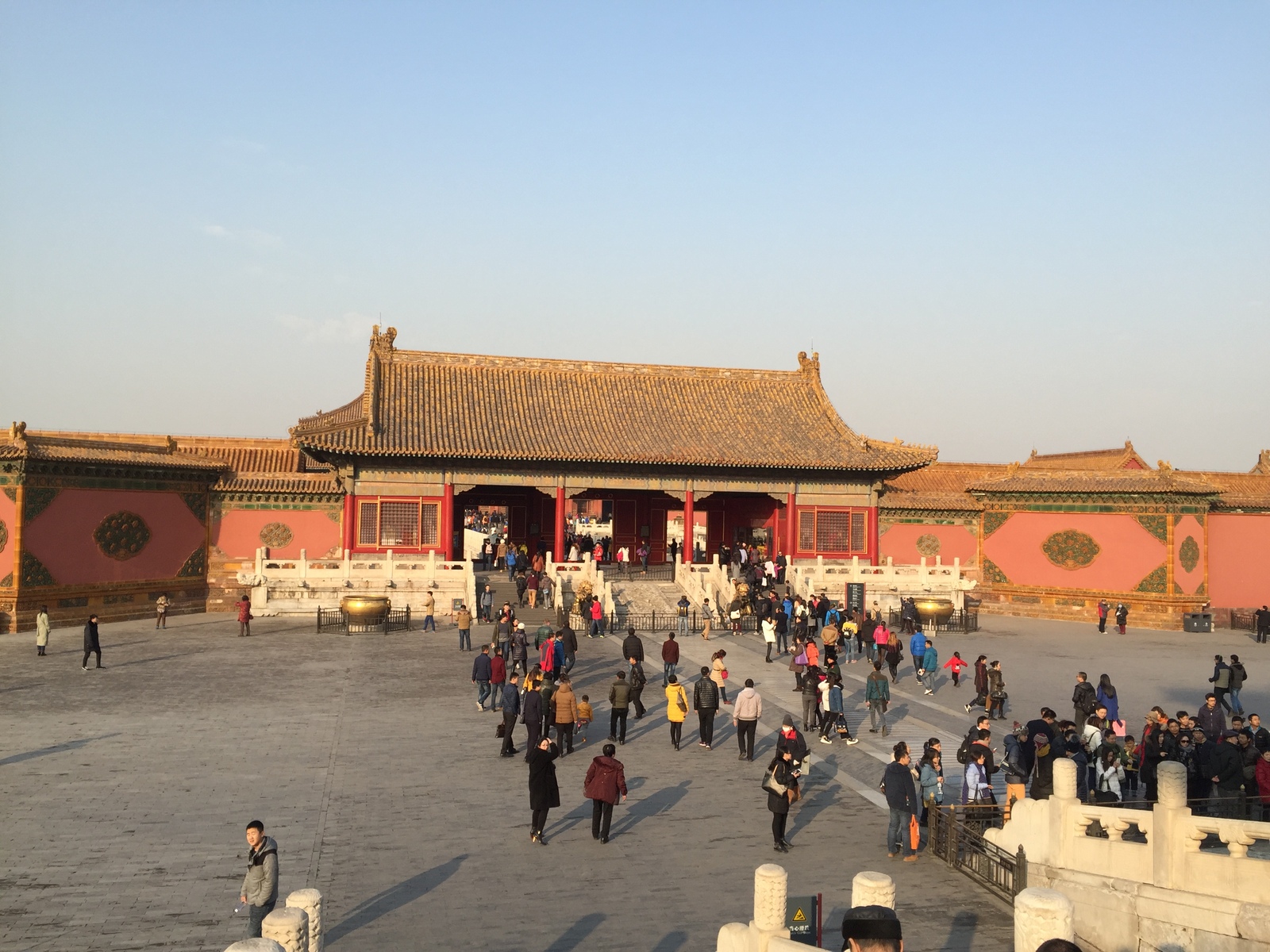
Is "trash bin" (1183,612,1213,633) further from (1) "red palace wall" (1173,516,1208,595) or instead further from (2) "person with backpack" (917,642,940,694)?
(2) "person with backpack" (917,642,940,694)

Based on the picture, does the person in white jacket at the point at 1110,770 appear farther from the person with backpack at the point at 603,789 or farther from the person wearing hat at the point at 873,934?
the person wearing hat at the point at 873,934

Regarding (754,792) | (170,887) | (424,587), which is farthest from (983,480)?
(170,887)

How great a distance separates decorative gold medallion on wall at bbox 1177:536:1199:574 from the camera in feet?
112

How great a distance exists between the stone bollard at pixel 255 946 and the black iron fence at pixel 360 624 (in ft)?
74.8

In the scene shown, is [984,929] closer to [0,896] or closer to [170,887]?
[170,887]

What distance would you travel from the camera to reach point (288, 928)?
20.8ft

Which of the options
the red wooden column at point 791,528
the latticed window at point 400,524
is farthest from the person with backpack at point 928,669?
the latticed window at point 400,524

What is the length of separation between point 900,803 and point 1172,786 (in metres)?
2.56

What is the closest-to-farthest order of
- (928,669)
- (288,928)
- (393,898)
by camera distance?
(288,928)
(393,898)
(928,669)

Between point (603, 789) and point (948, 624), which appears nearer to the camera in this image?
point (603, 789)

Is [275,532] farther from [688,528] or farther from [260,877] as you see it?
[260,877]

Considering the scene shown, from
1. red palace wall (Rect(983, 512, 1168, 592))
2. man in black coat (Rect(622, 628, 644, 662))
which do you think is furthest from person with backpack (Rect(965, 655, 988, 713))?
red palace wall (Rect(983, 512, 1168, 592))

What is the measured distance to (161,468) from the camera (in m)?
31.5

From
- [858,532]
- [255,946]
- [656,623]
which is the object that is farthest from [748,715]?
[858,532]
